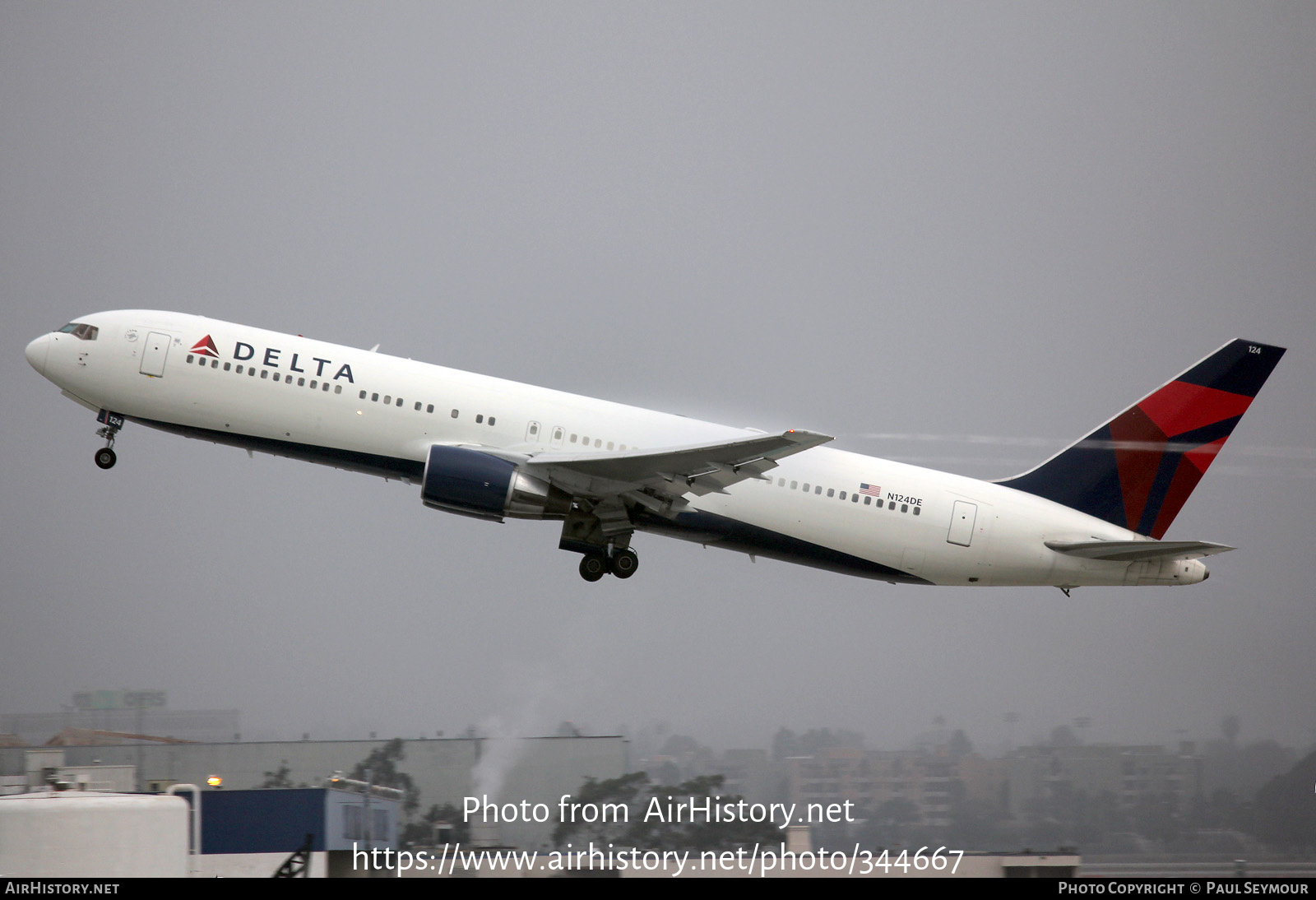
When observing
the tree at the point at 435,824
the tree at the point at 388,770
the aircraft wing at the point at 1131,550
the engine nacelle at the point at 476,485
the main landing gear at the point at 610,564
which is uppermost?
the engine nacelle at the point at 476,485

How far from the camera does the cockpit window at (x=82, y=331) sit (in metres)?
29.4

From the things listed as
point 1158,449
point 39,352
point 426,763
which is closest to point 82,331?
point 39,352

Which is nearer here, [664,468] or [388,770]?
[664,468]

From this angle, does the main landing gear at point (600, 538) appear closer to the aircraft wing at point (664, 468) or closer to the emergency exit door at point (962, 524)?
the aircraft wing at point (664, 468)

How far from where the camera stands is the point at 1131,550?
29719 millimetres

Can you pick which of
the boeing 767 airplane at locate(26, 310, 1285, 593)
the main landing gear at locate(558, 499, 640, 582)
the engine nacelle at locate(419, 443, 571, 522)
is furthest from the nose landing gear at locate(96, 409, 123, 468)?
the main landing gear at locate(558, 499, 640, 582)

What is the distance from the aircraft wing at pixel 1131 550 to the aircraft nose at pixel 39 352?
2470cm

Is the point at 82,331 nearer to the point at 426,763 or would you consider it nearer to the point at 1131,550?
the point at 426,763

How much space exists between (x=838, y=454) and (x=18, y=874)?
19.2 metres

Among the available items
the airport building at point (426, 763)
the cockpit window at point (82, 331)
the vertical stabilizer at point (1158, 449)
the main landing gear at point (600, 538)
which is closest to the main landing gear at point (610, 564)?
the main landing gear at point (600, 538)

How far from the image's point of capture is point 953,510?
30031 millimetres

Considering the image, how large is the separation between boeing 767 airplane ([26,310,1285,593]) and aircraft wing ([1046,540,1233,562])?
0.17 ft

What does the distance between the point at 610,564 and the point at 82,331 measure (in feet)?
45.4
